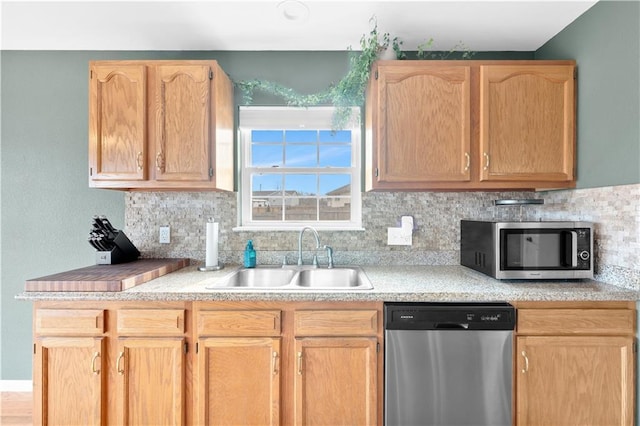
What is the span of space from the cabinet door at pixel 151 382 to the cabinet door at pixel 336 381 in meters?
0.57

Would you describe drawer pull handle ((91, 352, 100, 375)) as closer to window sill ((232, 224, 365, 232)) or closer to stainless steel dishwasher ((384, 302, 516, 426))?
window sill ((232, 224, 365, 232))

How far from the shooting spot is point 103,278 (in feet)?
5.72

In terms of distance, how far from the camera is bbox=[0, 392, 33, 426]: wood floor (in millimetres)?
2129

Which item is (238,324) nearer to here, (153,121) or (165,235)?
(165,235)

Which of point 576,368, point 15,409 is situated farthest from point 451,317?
point 15,409

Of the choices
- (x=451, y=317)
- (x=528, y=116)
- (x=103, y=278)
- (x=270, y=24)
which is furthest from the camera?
(x=270, y=24)

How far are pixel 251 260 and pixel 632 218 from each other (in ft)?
6.69

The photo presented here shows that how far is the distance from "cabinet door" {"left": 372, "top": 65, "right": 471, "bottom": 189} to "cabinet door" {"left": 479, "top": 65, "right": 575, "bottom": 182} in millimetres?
134

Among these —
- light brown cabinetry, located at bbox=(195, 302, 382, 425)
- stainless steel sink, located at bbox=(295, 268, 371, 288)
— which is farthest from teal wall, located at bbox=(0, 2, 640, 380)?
light brown cabinetry, located at bbox=(195, 302, 382, 425)

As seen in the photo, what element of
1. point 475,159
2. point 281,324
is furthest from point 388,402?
point 475,159

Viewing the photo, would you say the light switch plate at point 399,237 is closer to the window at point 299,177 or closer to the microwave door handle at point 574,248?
the window at point 299,177

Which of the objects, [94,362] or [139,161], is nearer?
[94,362]

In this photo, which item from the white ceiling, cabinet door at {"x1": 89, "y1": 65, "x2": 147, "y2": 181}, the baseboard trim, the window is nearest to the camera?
the white ceiling

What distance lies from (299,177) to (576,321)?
1.80 meters
